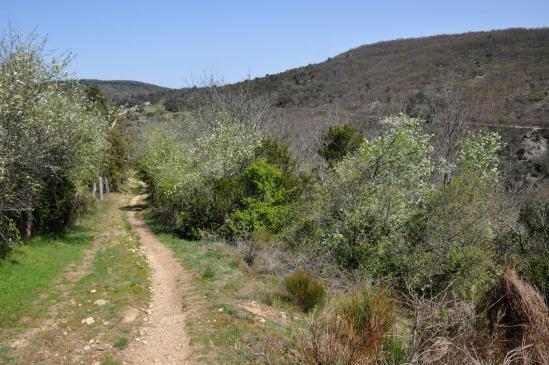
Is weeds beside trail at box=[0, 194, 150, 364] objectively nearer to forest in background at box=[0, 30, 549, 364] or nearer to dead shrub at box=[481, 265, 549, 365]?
forest in background at box=[0, 30, 549, 364]

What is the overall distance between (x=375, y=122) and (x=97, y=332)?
137ft

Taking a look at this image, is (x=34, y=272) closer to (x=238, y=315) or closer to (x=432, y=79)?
(x=238, y=315)

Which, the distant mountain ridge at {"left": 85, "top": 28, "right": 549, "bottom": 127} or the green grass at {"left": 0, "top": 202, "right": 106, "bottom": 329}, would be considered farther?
the distant mountain ridge at {"left": 85, "top": 28, "right": 549, "bottom": 127}

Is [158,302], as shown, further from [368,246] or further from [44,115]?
[44,115]

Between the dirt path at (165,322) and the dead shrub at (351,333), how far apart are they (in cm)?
341

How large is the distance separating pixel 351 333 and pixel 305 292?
581cm

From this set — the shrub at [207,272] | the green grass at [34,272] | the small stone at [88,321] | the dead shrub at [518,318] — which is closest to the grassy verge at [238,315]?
the shrub at [207,272]

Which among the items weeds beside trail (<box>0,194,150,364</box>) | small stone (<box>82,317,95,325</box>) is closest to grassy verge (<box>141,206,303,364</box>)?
weeds beside trail (<box>0,194,150,364</box>)

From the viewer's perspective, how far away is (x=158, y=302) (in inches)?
464

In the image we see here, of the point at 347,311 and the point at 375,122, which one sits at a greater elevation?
the point at 375,122

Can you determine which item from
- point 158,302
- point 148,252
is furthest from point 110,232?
point 158,302

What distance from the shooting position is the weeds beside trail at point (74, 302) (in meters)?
8.55

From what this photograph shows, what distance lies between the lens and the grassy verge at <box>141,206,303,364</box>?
26.3ft

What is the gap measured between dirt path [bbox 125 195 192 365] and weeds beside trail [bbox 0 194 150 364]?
33 centimetres
